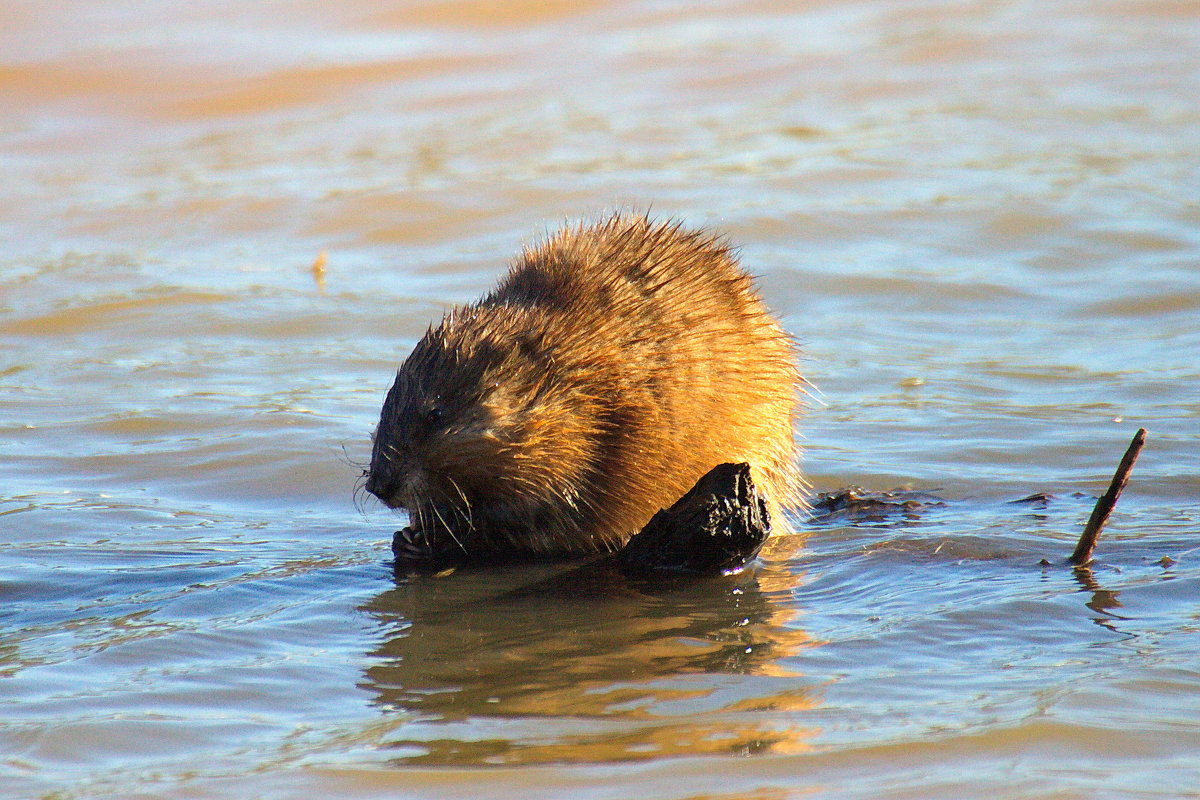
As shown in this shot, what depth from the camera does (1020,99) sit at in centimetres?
1345

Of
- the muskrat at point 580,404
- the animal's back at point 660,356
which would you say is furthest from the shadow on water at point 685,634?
the animal's back at point 660,356

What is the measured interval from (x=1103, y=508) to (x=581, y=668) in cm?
174

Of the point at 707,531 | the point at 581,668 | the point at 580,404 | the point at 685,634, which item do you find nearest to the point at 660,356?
the point at 580,404

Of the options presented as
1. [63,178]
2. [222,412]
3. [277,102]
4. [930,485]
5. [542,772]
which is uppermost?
[277,102]

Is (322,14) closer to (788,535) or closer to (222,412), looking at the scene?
(222,412)

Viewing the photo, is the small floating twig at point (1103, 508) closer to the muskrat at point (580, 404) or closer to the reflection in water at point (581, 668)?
the reflection in water at point (581, 668)

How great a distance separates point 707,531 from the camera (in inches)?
197

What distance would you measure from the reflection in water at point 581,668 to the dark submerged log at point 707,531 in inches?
3.2

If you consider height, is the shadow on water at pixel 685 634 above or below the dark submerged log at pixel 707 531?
below

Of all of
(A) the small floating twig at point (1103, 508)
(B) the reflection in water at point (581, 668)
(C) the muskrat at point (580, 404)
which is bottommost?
(B) the reflection in water at point (581, 668)

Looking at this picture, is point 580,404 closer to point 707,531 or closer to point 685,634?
point 707,531

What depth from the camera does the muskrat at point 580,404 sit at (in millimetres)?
4984

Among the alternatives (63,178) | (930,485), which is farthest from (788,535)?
(63,178)

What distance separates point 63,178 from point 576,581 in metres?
7.99
